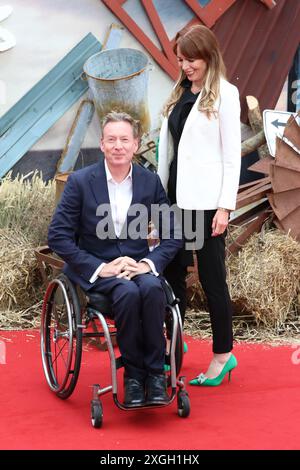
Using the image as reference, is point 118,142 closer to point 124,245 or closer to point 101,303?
point 124,245

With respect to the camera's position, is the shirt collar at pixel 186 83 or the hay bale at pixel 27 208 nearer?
the shirt collar at pixel 186 83

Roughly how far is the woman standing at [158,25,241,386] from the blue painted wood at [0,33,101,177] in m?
2.04

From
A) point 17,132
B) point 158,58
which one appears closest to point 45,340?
point 17,132

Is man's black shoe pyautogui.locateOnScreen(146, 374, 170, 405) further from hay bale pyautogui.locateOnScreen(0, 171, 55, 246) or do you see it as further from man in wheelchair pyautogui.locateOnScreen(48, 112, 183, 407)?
hay bale pyautogui.locateOnScreen(0, 171, 55, 246)

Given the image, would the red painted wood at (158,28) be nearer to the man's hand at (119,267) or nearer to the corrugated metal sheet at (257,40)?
the corrugated metal sheet at (257,40)

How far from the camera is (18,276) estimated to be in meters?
4.98

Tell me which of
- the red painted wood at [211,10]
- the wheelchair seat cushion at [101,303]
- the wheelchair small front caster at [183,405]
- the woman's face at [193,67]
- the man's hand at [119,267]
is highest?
the woman's face at [193,67]

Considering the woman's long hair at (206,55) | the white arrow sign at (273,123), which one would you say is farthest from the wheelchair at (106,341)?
the white arrow sign at (273,123)

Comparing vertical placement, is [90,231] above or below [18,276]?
above

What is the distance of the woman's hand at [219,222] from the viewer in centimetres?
357

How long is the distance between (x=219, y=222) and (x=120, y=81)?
1993 mm

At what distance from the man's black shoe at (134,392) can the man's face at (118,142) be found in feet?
2.84

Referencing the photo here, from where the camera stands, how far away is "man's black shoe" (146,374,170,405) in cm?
321

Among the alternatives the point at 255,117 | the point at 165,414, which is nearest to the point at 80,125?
the point at 255,117
